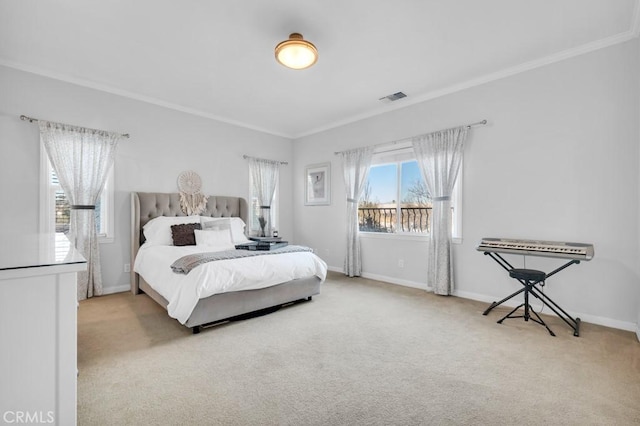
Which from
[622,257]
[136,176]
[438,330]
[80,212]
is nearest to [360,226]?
[438,330]

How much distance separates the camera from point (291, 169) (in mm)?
6227

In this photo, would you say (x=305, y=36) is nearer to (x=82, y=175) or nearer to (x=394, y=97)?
(x=394, y=97)

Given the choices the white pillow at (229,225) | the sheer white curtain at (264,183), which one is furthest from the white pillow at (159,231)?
the sheer white curtain at (264,183)

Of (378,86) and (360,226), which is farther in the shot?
(360,226)

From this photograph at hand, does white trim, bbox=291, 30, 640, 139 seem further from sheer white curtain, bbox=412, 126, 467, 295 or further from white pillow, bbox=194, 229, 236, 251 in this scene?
white pillow, bbox=194, 229, 236, 251

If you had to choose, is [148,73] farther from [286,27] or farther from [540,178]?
[540,178]

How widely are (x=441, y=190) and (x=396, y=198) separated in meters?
0.84

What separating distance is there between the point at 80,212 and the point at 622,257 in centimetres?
582

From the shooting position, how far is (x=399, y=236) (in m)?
4.50

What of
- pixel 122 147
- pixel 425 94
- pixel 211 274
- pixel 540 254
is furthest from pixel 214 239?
pixel 540 254

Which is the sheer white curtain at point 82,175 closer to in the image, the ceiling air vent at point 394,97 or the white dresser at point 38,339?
the white dresser at point 38,339

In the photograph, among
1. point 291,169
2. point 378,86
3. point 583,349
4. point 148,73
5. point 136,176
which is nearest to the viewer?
point 583,349

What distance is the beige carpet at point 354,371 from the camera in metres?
1.64

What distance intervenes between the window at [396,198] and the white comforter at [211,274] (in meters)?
1.61
